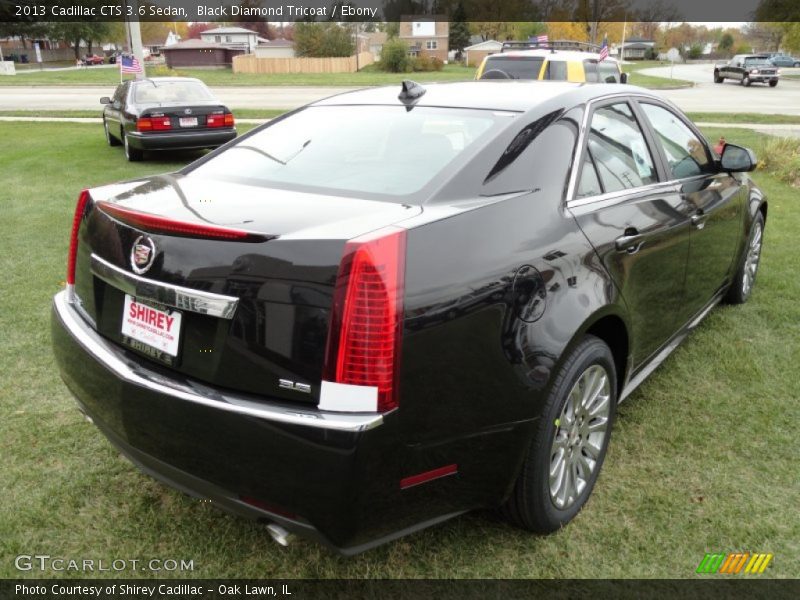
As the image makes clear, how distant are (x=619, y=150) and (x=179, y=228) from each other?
2.01 meters

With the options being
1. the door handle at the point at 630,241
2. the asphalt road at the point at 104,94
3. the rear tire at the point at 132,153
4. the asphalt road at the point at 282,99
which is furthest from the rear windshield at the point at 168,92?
the door handle at the point at 630,241

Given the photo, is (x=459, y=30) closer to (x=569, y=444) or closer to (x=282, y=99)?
(x=282, y=99)

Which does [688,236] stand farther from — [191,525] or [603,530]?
[191,525]

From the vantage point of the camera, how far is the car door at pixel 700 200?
3.57 meters

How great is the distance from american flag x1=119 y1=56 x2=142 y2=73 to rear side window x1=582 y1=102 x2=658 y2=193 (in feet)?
54.5

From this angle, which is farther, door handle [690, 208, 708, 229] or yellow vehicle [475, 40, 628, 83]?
yellow vehicle [475, 40, 628, 83]

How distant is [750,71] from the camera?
122ft

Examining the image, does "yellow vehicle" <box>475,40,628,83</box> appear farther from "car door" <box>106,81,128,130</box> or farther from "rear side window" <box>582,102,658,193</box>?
"rear side window" <box>582,102,658,193</box>

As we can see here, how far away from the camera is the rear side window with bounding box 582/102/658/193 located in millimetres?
2959

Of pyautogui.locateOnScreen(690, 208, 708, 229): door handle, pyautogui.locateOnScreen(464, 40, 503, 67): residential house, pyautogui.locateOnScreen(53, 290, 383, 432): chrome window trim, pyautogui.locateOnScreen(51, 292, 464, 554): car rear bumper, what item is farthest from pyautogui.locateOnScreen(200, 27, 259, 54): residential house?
pyautogui.locateOnScreen(51, 292, 464, 554): car rear bumper

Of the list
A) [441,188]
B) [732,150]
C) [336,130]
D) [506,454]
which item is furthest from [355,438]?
[732,150]

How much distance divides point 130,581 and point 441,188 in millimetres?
1752

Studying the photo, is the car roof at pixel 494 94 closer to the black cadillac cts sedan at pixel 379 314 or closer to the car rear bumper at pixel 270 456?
the black cadillac cts sedan at pixel 379 314

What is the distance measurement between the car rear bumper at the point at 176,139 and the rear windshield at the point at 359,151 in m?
9.09
